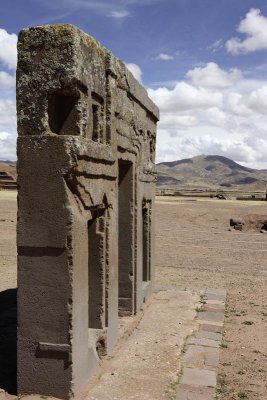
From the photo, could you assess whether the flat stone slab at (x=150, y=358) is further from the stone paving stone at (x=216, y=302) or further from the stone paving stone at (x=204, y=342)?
the stone paving stone at (x=216, y=302)

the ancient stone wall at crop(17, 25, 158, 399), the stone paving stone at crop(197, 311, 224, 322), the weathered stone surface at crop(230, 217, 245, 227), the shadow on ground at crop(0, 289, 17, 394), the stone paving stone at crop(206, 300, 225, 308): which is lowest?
the stone paving stone at crop(197, 311, 224, 322)

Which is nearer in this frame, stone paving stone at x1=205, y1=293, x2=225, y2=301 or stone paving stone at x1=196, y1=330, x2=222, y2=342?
stone paving stone at x1=196, y1=330, x2=222, y2=342

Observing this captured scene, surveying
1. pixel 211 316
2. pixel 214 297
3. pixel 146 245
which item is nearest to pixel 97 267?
pixel 211 316

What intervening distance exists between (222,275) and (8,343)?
26.7 feet

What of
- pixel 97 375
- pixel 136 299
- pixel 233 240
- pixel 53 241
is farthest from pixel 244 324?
pixel 233 240

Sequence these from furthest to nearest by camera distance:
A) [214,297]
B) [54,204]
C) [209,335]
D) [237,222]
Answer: [237,222]
[214,297]
[209,335]
[54,204]

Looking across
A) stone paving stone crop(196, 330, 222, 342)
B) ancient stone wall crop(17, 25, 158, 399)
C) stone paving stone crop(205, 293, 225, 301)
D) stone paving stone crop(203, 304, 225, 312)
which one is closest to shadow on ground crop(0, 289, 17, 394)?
ancient stone wall crop(17, 25, 158, 399)

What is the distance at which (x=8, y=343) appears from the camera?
777 cm

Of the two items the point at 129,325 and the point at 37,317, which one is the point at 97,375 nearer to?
the point at 37,317

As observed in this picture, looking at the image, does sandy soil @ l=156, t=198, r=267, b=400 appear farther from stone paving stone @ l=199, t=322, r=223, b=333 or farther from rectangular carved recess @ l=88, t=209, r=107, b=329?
rectangular carved recess @ l=88, t=209, r=107, b=329

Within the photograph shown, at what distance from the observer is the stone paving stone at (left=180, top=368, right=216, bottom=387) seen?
6.47 metres

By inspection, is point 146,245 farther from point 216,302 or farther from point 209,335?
point 209,335

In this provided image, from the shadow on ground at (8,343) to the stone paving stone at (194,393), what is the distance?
208cm

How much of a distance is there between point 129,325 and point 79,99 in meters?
4.65
